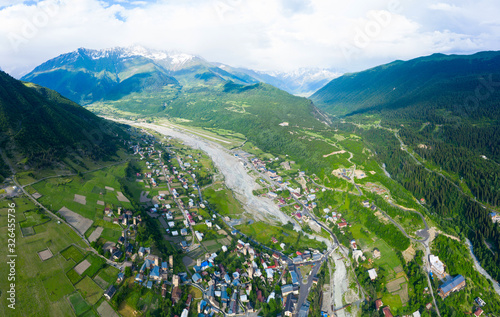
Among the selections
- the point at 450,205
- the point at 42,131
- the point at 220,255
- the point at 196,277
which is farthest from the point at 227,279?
the point at 42,131

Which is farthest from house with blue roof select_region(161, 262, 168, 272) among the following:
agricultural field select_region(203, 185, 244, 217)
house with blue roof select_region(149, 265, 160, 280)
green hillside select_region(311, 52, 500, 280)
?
green hillside select_region(311, 52, 500, 280)

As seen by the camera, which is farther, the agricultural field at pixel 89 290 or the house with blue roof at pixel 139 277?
the house with blue roof at pixel 139 277

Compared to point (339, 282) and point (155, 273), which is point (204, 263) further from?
point (339, 282)

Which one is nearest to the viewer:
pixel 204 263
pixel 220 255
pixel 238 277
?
pixel 238 277

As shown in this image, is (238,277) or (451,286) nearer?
(451,286)

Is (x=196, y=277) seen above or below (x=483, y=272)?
above

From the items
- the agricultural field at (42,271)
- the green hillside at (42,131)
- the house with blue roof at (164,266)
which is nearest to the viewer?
the agricultural field at (42,271)

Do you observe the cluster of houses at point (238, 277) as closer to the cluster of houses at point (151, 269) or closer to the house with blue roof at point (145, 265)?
the cluster of houses at point (151, 269)

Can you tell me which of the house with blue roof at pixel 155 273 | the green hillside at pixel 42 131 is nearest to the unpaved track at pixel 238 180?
the house with blue roof at pixel 155 273

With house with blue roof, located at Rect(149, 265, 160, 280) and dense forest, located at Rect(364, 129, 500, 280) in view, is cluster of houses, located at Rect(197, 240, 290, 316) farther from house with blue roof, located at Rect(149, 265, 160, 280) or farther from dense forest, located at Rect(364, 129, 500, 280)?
dense forest, located at Rect(364, 129, 500, 280)

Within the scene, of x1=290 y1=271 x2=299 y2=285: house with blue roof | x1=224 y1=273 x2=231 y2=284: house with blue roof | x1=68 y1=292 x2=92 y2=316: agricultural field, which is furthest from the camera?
x1=290 y1=271 x2=299 y2=285: house with blue roof
